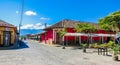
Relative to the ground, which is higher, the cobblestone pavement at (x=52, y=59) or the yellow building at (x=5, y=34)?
the yellow building at (x=5, y=34)

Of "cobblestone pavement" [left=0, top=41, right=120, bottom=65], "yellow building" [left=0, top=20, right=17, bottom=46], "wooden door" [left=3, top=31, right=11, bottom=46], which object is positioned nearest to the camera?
"cobblestone pavement" [left=0, top=41, right=120, bottom=65]

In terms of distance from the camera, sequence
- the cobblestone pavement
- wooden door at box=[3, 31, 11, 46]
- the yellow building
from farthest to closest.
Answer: wooden door at box=[3, 31, 11, 46], the yellow building, the cobblestone pavement

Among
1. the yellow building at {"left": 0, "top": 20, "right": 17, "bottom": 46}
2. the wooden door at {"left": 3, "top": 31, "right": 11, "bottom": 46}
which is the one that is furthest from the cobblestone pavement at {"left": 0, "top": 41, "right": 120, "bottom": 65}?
the wooden door at {"left": 3, "top": 31, "right": 11, "bottom": 46}

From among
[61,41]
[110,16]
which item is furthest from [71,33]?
[110,16]

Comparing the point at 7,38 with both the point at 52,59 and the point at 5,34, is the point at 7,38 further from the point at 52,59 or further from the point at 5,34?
the point at 52,59

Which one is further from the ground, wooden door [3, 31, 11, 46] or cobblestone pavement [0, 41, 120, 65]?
wooden door [3, 31, 11, 46]

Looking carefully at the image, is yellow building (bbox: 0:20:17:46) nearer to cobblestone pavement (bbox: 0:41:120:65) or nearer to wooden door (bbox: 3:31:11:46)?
wooden door (bbox: 3:31:11:46)

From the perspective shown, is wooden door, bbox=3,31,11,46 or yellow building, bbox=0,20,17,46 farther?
wooden door, bbox=3,31,11,46

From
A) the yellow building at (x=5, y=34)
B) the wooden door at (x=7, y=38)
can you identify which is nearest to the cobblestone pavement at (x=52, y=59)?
the yellow building at (x=5, y=34)

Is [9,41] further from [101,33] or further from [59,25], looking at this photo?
[101,33]

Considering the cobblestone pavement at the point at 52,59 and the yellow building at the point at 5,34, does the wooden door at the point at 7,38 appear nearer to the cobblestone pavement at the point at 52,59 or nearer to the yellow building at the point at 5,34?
the yellow building at the point at 5,34

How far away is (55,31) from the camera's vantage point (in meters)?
40.1

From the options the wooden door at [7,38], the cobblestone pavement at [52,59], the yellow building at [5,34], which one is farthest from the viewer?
the wooden door at [7,38]

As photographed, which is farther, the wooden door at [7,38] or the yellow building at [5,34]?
the wooden door at [7,38]
